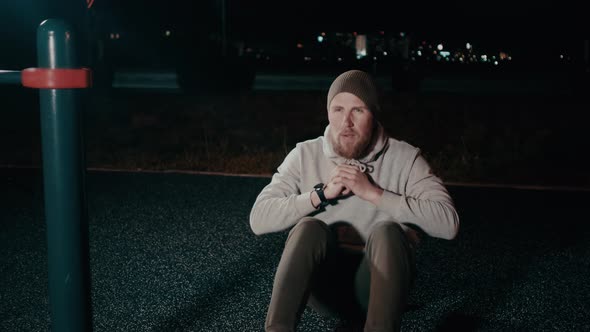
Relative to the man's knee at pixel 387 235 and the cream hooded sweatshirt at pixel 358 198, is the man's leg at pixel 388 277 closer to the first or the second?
the man's knee at pixel 387 235

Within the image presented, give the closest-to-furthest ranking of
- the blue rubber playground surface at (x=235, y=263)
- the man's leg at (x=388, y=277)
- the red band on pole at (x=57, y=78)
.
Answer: the red band on pole at (x=57, y=78)
the man's leg at (x=388, y=277)
the blue rubber playground surface at (x=235, y=263)

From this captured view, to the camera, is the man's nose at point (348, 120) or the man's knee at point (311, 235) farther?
the man's nose at point (348, 120)

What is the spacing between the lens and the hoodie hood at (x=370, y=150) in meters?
3.26

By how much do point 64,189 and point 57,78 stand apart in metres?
0.33

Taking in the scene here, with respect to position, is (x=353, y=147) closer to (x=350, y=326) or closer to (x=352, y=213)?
(x=352, y=213)

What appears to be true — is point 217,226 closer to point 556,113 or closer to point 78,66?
point 78,66

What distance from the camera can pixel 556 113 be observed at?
1298 cm

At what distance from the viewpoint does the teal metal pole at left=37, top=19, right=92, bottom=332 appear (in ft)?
6.98

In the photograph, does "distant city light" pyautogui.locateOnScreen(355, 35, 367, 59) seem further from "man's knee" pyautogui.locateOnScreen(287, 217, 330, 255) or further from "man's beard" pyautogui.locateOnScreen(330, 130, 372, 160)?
"man's knee" pyautogui.locateOnScreen(287, 217, 330, 255)

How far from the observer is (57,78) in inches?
83.4

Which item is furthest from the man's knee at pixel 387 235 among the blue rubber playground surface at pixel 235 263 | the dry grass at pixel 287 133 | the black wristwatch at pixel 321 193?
the dry grass at pixel 287 133

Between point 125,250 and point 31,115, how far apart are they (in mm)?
9245

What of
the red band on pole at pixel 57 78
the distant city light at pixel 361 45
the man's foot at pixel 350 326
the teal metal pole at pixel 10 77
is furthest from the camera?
the distant city light at pixel 361 45

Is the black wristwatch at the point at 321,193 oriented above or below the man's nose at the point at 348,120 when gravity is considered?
below
